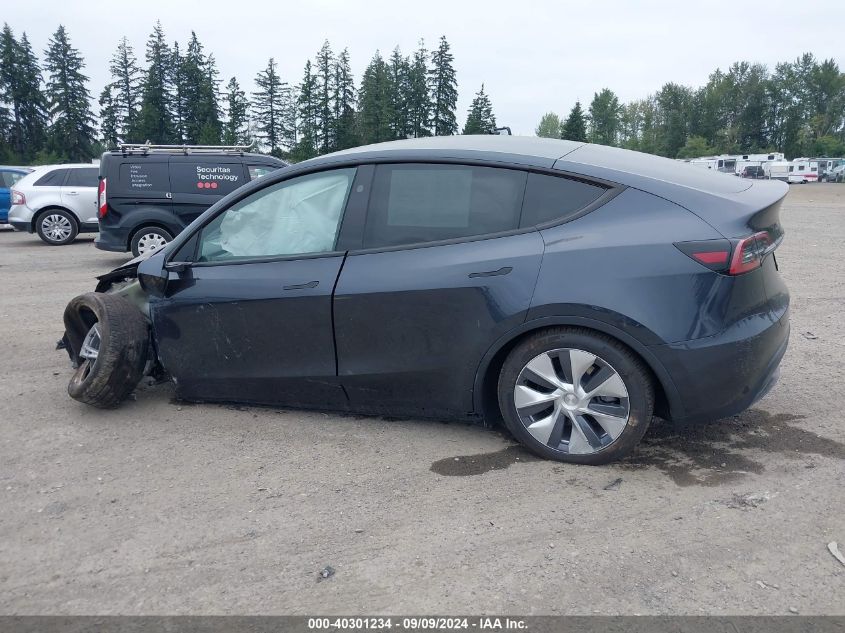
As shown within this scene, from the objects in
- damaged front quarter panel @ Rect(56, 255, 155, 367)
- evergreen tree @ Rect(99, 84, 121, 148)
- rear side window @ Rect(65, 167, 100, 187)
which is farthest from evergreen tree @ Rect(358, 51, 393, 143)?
damaged front quarter panel @ Rect(56, 255, 155, 367)

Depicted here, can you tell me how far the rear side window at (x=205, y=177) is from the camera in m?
11.6

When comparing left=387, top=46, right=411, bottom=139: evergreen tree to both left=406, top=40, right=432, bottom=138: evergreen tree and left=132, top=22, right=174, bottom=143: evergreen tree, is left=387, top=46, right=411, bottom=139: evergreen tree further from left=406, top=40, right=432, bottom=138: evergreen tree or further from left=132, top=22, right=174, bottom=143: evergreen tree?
left=132, top=22, right=174, bottom=143: evergreen tree

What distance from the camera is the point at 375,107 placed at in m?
81.2

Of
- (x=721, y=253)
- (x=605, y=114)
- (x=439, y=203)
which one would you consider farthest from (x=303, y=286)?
(x=605, y=114)

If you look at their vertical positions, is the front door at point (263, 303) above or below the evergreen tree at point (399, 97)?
below

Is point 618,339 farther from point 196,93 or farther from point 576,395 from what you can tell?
point 196,93

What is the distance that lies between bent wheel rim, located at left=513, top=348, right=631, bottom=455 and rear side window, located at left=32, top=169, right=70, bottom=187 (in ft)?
46.9

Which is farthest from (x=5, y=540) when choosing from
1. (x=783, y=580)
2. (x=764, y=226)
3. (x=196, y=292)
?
(x=764, y=226)

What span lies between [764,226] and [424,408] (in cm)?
206

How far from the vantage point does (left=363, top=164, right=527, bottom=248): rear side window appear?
3.95 metres

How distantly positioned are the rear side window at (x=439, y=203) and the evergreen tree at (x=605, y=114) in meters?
111

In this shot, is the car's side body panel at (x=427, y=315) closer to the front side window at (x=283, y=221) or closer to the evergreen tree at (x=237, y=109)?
the front side window at (x=283, y=221)

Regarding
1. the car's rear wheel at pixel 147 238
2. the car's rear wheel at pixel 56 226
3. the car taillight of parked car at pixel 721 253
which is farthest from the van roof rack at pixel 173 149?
the car taillight of parked car at pixel 721 253

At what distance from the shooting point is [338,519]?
11.0ft
